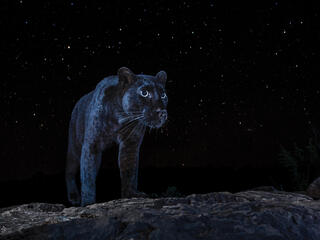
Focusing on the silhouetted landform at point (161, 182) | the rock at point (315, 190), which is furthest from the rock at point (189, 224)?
the silhouetted landform at point (161, 182)

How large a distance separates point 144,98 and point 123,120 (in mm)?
518

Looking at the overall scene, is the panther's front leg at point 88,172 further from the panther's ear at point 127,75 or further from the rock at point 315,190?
the rock at point 315,190

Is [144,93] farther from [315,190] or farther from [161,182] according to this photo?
[161,182]

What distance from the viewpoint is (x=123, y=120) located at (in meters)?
4.71

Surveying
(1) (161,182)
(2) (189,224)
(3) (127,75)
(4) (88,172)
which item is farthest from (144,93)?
(1) (161,182)

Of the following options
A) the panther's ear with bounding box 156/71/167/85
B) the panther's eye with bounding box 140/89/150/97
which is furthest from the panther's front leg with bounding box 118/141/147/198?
the panther's ear with bounding box 156/71/167/85

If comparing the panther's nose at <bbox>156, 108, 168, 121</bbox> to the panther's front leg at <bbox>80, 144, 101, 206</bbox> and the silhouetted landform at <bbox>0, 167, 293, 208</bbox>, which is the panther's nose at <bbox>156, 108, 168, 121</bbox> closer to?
the panther's front leg at <bbox>80, 144, 101, 206</bbox>

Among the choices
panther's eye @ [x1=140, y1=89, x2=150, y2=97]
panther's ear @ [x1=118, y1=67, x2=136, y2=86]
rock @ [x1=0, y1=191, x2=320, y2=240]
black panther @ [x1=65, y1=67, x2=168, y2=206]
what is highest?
panther's ear @ [x1=118, y1=67, x2=136, y2=86]

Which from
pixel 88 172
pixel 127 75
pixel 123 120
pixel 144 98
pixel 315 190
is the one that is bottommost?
pixel 315 190

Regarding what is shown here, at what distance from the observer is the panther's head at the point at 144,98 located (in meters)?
4.31

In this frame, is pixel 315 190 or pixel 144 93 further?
pixel 144 93

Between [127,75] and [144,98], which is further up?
[127,75]

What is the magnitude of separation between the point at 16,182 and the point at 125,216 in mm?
5156

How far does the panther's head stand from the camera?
14.1ft
